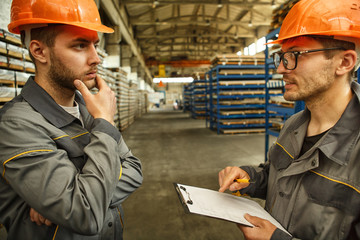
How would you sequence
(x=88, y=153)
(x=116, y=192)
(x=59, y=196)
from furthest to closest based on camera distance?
1. (x=116, y=192)
2. (x=88, y=153)
3. (x=59, y=196)

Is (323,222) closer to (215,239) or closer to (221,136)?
(215,239)

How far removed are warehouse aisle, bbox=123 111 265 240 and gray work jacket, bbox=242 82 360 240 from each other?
1.61 m

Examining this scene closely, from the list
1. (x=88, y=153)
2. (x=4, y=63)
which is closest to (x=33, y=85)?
(x=88, y=153)

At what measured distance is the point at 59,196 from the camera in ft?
3.01

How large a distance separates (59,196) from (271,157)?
51.2 inches

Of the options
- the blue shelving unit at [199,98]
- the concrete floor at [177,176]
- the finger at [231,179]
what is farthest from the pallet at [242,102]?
the finger at [231,179]

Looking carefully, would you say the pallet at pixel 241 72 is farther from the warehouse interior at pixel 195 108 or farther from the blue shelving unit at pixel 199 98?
the blue shelving unit at pixel 199 98

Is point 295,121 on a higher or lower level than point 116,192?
higher

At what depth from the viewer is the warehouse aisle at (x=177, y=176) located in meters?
2.74

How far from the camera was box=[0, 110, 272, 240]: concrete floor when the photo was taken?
274cm

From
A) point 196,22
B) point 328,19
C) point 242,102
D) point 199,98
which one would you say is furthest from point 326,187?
point 196,22

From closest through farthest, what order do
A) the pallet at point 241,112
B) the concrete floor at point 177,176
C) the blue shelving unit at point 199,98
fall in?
the concrete floor at point 177,176
the pallet at point 241,112
the blue shelving unit at point 199,98

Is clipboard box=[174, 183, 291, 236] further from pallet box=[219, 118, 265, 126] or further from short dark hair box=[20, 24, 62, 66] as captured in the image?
pallet box=[219, 118, 265, 126]

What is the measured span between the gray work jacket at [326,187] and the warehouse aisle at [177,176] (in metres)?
1.61
